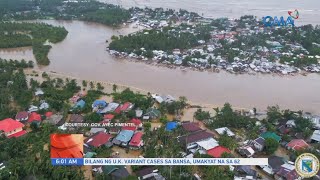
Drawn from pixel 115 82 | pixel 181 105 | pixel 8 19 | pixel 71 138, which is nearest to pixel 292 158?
pixel 181 105

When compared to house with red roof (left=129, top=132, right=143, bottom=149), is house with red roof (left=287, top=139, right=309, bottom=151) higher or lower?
higher

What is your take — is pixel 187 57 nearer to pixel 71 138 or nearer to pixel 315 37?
pixel 315 37

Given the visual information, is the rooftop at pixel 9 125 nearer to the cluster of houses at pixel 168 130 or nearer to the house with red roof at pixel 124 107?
the cluster of houses at pixel 168 130

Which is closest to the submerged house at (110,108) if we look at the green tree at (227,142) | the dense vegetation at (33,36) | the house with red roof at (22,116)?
the house with red roof at (22,116)

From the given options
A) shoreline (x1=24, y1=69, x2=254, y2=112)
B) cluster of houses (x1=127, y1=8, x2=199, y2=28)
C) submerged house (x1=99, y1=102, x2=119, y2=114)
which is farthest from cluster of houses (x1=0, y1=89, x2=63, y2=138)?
cluster of houses (x1=127, y1=8, x2=199, y2=28)

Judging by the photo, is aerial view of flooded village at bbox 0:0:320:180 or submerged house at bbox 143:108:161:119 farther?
submerged house at bbox 143:108:161:119

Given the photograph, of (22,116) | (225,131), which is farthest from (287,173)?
(22,116)

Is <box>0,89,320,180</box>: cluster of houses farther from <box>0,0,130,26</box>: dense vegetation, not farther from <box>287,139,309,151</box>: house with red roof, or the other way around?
<box>0,0,130,26</box>: dense vegetation

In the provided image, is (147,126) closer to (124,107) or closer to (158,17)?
(124,107)
